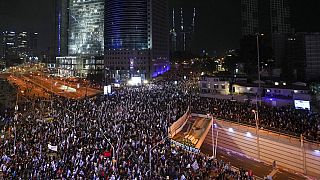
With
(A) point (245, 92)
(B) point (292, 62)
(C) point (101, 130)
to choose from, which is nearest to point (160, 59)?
(B) point (292, 62)

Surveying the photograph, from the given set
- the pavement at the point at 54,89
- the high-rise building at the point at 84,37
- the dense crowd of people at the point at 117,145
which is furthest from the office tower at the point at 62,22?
the dense crowd of people at the point at 117,145

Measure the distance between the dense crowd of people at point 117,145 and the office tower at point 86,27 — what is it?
101 meters

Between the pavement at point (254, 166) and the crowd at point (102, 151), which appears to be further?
the pavement at point (254, 166)

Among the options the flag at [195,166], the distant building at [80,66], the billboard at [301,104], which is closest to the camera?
the flag at [195,166]

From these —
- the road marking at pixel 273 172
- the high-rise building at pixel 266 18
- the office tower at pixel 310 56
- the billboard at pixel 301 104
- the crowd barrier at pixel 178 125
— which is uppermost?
the high-rise building at pixel 266 18

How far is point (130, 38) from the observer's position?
4286 inches

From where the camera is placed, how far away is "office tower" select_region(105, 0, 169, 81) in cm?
10700

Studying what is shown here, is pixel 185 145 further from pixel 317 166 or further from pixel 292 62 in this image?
pixel 292 62

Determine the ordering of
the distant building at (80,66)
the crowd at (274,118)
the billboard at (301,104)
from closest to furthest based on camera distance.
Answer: the crowd at (274,118)
the billboard at (301,104)
the distant building at (80,66)

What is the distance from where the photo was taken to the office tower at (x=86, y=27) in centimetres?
12825

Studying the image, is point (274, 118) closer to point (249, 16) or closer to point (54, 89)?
point (54, 89)

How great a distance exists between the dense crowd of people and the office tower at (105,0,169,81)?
253ft

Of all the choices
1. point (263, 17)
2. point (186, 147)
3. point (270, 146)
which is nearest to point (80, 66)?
point (263, 17)

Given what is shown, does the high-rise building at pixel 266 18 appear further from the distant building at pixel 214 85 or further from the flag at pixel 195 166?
the flag at pixel 195 166
